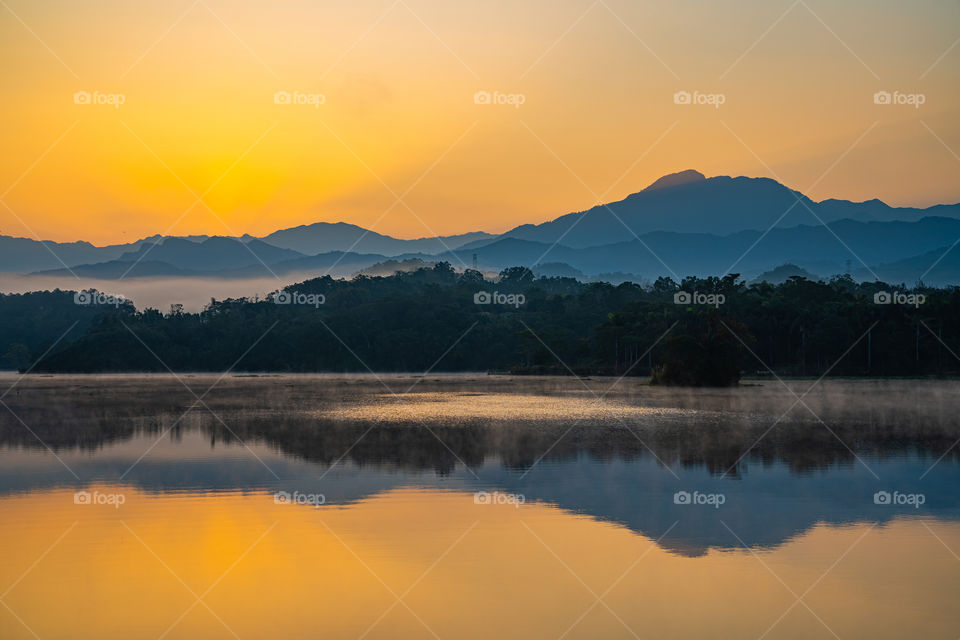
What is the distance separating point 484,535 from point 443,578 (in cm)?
247

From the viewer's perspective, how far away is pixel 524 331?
384ft

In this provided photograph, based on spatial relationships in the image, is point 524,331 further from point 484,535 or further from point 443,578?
point 443,578

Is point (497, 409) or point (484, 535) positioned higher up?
point (497, 409)

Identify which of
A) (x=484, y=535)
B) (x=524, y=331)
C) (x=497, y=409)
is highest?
(x=524, y=331)

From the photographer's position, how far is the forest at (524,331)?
270 feet

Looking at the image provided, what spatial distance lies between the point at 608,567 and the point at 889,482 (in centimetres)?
962

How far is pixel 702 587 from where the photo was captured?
37.7ft

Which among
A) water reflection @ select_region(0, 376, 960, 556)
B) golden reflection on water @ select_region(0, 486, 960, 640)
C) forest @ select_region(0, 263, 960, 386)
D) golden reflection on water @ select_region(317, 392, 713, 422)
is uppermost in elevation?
forest @ select_region(0, 263, 960, 386)

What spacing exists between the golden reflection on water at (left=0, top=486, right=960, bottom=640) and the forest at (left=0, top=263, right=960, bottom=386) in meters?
54.4

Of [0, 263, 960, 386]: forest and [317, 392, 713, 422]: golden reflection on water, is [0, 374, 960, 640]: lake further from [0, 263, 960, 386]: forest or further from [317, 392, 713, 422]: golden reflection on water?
[0, 263, 960, 386]: forest

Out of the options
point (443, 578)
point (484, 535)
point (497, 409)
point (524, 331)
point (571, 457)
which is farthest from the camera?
point (524, 331)

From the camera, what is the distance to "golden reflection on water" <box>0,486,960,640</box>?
10.2 metres

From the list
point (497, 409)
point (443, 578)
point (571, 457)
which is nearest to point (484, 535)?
point (443, 578)

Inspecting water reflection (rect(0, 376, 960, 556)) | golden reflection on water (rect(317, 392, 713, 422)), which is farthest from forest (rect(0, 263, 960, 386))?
water reflection (rect(0, 376, 960, 556))
